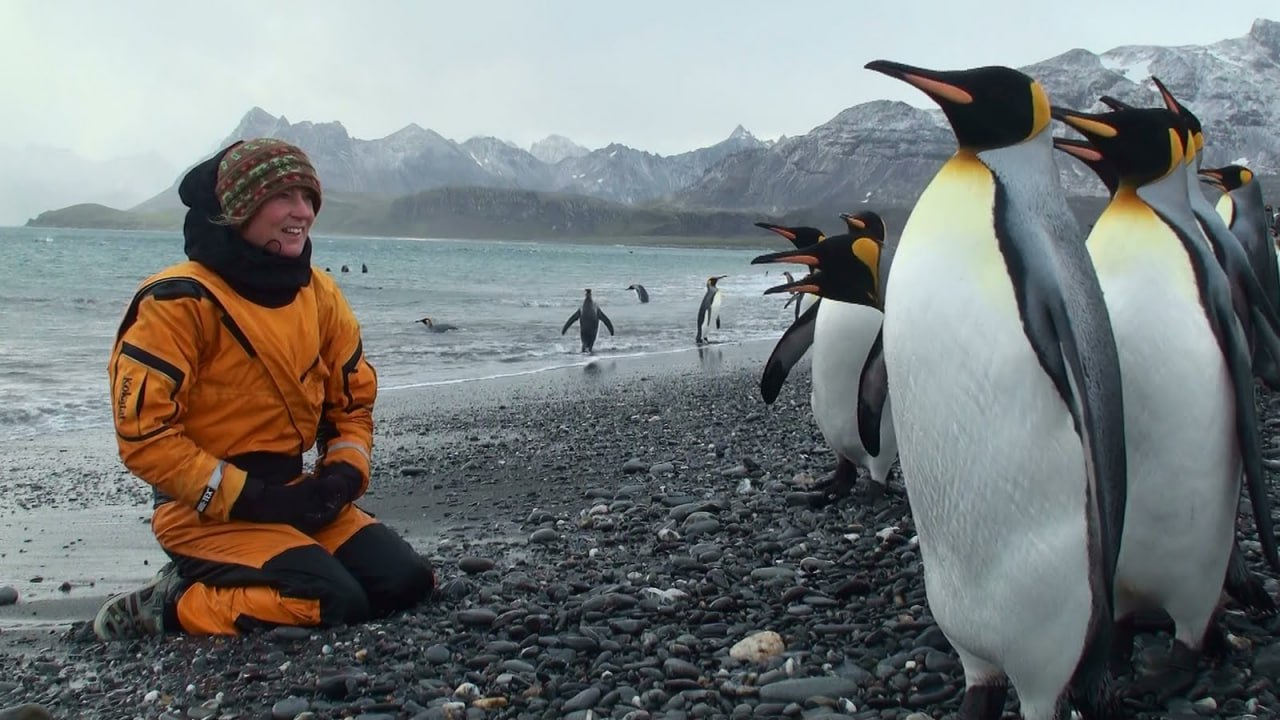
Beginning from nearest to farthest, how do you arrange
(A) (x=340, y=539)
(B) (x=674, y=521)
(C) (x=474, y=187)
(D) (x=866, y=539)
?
(A) (x=340, y=539) → (D) (x=866, y=539) → (B) (x=674, y=521) → (C) (x=474, y=187)

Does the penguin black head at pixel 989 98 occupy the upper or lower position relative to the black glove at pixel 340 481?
upper

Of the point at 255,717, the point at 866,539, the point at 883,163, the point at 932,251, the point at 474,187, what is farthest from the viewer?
the point at 474,187

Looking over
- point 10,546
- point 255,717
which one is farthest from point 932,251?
point 10,546

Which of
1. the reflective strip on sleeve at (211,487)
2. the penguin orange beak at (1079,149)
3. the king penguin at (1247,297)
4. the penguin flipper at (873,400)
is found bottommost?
the reflective strip on sleeve at (211,487)

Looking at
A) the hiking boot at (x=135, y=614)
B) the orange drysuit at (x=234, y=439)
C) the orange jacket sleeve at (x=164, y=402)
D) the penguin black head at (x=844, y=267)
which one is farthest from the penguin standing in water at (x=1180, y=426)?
the hiking boot at (x=135, y=614)

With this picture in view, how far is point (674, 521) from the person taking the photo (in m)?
4.34

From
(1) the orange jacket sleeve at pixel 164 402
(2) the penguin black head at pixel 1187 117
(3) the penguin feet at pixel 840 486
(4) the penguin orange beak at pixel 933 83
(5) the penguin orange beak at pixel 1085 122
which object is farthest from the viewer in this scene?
A: (3) the penguin feet at pixel 840 486

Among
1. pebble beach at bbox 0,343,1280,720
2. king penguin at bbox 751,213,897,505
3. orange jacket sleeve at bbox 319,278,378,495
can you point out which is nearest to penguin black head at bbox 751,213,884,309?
king penguin at bbox 751,213,897,505

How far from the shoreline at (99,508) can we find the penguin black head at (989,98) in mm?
3039

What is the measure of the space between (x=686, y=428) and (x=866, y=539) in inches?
130

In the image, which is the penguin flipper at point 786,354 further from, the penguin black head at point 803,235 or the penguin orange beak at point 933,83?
the penguin orange beak at point 933,83

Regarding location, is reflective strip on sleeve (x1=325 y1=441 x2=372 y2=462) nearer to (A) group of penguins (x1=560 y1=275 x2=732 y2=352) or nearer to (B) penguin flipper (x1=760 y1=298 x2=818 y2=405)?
(B) penguin flipper (x1=760 y1=298 x2=818 y2=405)

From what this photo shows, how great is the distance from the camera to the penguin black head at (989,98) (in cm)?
249

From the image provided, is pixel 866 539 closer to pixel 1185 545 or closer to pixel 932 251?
pixel 1185 545
